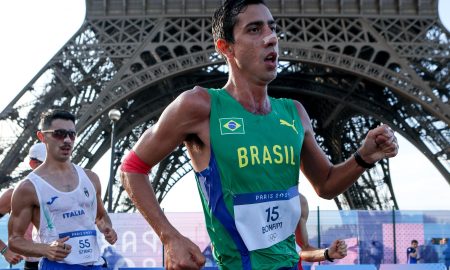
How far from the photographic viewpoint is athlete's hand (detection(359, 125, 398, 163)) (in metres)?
2.62

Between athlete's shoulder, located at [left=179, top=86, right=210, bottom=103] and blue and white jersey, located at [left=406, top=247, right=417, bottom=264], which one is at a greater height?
athlete's shoulder, located at [left=179, top=86, right=210, bottom=103]

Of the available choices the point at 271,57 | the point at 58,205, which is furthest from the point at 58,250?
the point at 271,57

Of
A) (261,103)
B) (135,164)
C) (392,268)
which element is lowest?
(392,268)

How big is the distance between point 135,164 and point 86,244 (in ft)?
7.69

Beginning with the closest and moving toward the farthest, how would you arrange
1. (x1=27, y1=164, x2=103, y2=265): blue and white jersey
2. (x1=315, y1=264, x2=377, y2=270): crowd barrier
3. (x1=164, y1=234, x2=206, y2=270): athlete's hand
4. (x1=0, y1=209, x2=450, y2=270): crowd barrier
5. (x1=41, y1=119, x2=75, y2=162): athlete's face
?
(x1=164, y1=234, x2=206, y2=270): athlete's hand → (x1=27, y1=164, x2=103, y2=265): blue and white jersey → (x1=41, y1=119, x2=75, y2=162): athlete's face → (x1=315, y1=264, x2=377, y2=270): crowd barrier → (x1=0, y1=209, x2=450, y2=270): crowd barrier

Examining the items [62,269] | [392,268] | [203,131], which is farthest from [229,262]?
[392,268]

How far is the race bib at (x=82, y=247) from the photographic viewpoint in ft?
15.7

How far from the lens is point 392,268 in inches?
414

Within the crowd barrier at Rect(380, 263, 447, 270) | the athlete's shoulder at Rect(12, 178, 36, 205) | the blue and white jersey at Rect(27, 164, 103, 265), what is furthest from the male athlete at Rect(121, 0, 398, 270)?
the crowd barrier at Rect(380, 263, 447, 270)

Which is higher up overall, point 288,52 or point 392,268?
point 288,52

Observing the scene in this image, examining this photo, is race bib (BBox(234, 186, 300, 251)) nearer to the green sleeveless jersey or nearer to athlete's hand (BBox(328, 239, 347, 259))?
the green sleeveless jersey

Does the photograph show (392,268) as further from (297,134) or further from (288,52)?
(288,52)

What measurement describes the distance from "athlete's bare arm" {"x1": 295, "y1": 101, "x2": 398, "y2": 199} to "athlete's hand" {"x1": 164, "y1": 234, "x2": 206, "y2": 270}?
82 centimetres

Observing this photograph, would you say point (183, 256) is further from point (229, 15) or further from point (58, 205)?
point (58, 205)
